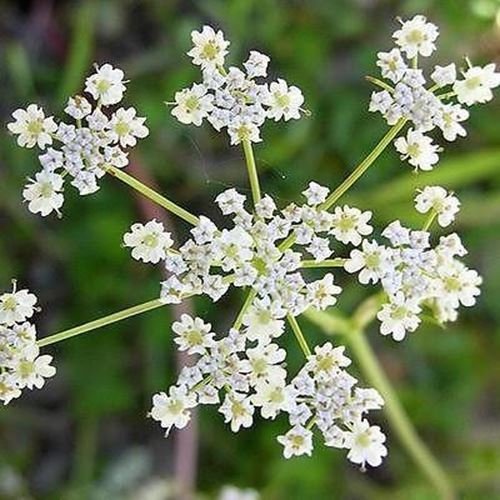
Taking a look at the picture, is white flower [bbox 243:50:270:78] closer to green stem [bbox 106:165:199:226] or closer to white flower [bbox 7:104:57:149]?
green stem [bbox 106:165:199:226]

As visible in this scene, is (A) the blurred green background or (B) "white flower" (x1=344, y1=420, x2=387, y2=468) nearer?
(B) "white flower" (x1=344, y1=420, x2=387, y2=468)

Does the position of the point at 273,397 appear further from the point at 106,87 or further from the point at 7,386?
the point at 106,87

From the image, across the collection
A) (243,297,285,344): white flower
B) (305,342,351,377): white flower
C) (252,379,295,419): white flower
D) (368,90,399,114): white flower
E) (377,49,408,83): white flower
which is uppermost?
(377,49,408,83): white flower

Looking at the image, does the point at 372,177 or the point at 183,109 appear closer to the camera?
the point at 183,109

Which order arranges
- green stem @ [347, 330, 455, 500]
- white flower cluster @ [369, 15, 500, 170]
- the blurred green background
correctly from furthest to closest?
1. the blurred green background
2. green stem @ [347, 330, 455, 500]
3. white flower cluster @ [369, 15, 500, 170]

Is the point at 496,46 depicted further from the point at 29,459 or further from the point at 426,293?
the point at 29,459

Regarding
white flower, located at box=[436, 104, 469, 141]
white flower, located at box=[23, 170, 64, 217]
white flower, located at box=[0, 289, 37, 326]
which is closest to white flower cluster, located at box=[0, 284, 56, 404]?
white flower, located at box=[0, 289, 37, 326]

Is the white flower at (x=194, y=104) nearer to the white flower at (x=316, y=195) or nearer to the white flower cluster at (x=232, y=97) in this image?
the white flower cluster at (x=232, y=97)

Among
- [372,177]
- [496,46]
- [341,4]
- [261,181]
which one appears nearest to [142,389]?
[261,181]
